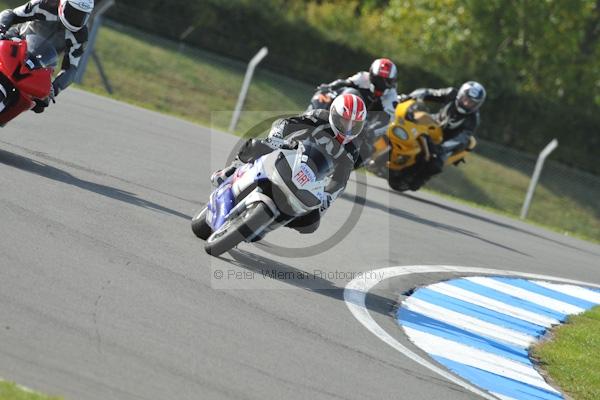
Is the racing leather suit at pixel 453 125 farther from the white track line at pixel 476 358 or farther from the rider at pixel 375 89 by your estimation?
the white track line at pixel 476 358

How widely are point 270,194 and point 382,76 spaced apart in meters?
6.80

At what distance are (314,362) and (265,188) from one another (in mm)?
2341

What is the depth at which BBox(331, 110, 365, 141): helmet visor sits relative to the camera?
9.15m

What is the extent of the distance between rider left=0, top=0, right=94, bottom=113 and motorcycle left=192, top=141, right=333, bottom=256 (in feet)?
9.13

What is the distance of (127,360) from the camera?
5.71m

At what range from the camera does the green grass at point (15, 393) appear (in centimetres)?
486

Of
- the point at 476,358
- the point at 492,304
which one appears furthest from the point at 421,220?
the point at 476,358

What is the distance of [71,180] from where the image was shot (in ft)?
33.9

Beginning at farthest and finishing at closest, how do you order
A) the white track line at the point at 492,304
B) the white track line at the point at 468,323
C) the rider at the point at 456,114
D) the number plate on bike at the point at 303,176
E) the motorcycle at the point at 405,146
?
the rider at the point at 456,114, the motorcycle at the point at 405,146, the white track line at the point at 492,304, the white track line at the point at 468,323, the number plate on bike at the point at 303,176

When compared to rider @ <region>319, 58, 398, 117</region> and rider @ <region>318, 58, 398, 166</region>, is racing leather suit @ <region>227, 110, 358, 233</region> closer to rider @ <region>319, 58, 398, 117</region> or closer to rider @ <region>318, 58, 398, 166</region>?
rider @ <region>318, 58, 398, 166</region>

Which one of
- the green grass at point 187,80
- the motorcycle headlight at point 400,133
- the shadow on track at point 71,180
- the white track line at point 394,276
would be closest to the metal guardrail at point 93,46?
the green grass at point 187,80

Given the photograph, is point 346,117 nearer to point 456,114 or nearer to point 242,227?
point 242,227

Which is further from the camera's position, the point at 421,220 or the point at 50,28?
the point at 421,220

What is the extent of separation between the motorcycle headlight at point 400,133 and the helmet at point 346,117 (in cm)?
783
